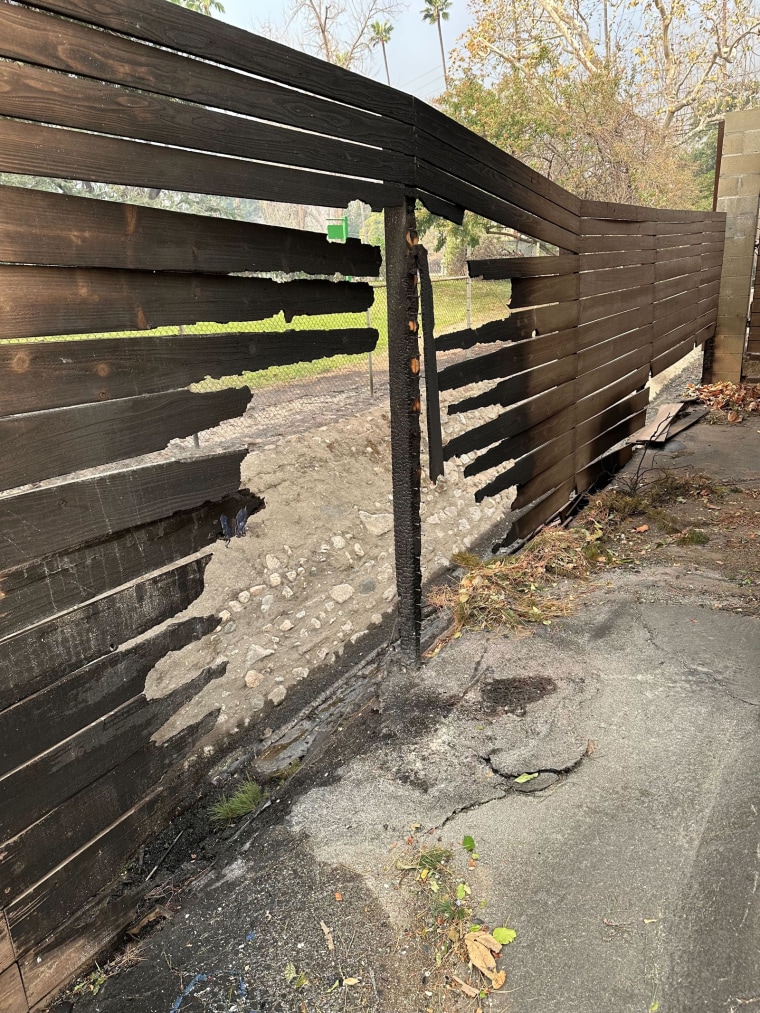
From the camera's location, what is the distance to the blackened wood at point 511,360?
382 centimetres

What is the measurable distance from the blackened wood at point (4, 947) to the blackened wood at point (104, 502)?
40.9 inches

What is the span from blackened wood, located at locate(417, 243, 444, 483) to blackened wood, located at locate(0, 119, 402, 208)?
0.65 m

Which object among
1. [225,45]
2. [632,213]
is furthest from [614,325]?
[225,45]

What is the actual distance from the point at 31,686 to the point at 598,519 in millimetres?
4556

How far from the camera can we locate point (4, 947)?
1.93 meters

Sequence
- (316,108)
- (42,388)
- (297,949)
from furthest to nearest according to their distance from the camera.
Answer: (316,108), (297,949), (42,388)

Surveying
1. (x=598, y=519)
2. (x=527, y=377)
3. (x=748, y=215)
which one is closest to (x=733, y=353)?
(x=748, y=215)

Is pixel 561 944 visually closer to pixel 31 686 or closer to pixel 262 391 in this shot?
pixel 31 686

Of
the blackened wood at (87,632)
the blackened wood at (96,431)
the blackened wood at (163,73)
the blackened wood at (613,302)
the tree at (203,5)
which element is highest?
the tree at (203,5)

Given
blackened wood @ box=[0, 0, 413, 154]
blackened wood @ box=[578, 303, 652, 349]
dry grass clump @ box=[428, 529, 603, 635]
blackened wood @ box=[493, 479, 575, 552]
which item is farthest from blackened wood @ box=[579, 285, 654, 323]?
blackened wood @ box=[0, 0, 413, 154]

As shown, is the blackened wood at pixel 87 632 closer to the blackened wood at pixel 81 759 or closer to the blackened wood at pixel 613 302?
the blackened wood at pixel 81 759

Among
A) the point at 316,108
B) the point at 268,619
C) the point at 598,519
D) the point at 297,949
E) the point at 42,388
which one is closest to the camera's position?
the point at 42,388

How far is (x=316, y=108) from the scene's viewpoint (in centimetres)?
257

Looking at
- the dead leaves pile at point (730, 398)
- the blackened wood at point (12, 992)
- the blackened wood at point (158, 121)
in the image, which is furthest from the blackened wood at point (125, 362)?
the dead leaves pile at point (730, 398)
